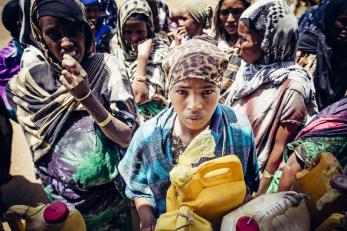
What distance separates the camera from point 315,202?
1221 mm

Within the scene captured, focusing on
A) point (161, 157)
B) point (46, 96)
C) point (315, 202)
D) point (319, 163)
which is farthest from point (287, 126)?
point (46, 96)

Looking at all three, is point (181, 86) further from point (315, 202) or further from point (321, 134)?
point (321, 134)

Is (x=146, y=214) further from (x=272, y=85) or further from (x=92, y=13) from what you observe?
(x=92, y=13)

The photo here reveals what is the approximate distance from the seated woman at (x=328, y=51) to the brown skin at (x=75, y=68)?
2394 mm

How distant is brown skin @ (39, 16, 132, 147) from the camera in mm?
1526

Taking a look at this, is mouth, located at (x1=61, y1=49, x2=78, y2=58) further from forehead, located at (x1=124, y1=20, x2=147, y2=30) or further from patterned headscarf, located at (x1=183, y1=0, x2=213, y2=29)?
patterned headscarf, located at (x1=183, y1=0, x2=213, y2=29)

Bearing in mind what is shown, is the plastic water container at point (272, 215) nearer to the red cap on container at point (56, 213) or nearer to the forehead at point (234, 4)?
the red cap on container at point (56, 213)

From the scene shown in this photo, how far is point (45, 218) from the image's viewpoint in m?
1.10

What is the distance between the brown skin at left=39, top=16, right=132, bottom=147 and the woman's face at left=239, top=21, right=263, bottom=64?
1.08 metres

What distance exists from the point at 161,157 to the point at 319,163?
71 cm

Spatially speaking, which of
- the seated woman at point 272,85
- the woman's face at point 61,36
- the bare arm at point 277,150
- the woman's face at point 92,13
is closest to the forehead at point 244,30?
the seated woman at point 272,85

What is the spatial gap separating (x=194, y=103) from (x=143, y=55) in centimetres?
145

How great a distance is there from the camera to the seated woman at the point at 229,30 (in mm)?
2766

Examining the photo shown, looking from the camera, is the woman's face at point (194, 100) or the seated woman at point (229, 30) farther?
the seated woman at point (229, 30)
